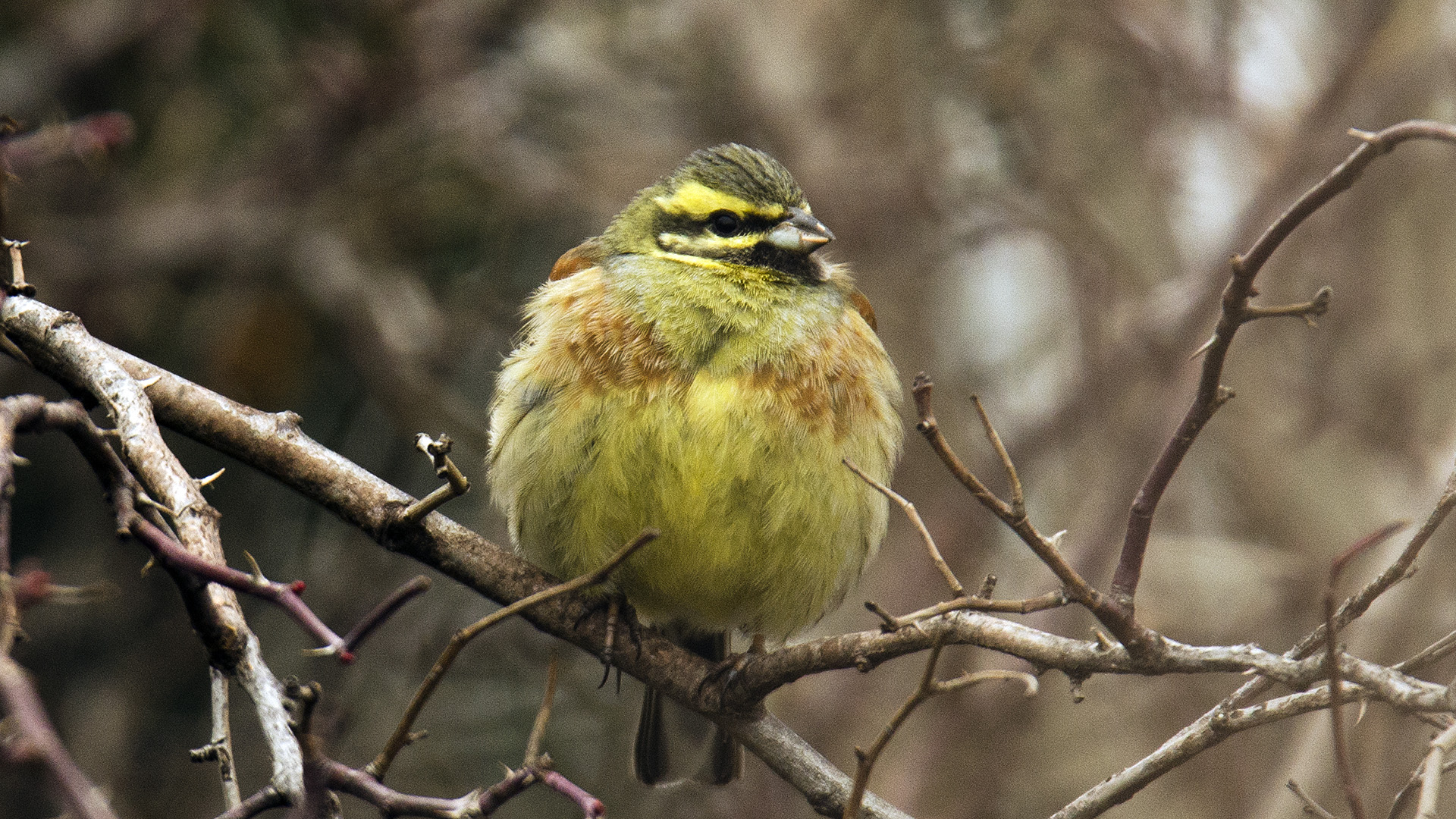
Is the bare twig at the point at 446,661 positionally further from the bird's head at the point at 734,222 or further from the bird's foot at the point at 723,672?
the bird's head at the point at 734,222

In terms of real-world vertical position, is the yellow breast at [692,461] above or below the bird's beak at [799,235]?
below

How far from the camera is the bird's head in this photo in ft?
15.9

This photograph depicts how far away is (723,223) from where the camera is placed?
16.2 feet

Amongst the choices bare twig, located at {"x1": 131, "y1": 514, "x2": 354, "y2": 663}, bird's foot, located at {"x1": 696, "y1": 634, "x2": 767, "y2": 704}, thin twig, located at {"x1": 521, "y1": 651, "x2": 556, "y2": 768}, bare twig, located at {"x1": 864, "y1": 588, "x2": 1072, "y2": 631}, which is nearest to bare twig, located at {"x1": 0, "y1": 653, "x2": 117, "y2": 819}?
bare twig, located at {"x1": 131, "y1": 514, "x2": 354, "y2": 663}

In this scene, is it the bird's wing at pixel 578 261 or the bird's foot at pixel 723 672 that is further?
the bird's wing at pixel 578 261

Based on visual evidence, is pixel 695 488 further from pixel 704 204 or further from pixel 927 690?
pixel 927 690

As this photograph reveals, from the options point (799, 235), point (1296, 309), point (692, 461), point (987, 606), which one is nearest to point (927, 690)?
point (987, 606)

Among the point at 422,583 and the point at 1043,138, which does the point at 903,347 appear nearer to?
the point at 1043,138

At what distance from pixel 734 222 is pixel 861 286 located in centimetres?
257

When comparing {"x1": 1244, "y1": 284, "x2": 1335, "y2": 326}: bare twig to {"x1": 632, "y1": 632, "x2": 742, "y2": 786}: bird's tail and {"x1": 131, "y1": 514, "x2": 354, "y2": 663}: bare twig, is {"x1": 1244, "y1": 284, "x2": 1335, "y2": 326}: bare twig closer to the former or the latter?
{"x1": 131, "y1": 514, "x2": 354, "y2": 663}: bare twig

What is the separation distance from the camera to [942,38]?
24.0ft

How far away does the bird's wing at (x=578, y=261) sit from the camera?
500cm

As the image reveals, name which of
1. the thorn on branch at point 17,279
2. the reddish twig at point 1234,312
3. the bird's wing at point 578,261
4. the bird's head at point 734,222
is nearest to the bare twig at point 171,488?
the thorn on branch at point 17,279

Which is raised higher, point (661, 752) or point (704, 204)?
point (704, 204)
